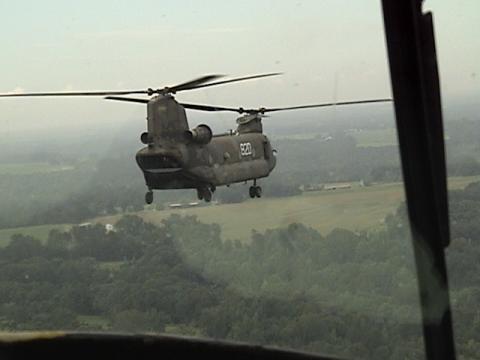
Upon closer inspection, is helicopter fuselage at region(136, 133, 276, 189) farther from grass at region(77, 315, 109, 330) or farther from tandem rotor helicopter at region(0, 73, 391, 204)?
grass at region(77, 315, 109, 330)

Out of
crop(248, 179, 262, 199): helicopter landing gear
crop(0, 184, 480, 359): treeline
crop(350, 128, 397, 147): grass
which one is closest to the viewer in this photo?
crop(350, 128, 397, 147): grass

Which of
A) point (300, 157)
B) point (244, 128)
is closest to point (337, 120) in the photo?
point (300, 157)

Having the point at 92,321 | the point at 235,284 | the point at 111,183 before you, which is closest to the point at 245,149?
the point at 111,183

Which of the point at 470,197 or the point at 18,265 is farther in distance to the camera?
the point at 18,265

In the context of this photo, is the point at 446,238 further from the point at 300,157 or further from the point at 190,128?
the point at 190,128

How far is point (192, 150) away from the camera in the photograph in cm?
487

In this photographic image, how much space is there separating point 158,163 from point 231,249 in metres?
1.12

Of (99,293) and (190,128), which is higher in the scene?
(190,128)

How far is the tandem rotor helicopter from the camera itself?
423cm

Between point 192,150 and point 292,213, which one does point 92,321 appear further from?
point 192,150

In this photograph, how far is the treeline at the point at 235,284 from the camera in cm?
245

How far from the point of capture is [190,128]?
4.50 m

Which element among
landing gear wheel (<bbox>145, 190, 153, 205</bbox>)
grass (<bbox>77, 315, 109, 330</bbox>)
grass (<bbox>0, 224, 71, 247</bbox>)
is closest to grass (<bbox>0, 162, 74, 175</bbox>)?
grass (<bbox>0, 224, 71, 247</bbox>)

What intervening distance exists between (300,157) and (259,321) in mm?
783
